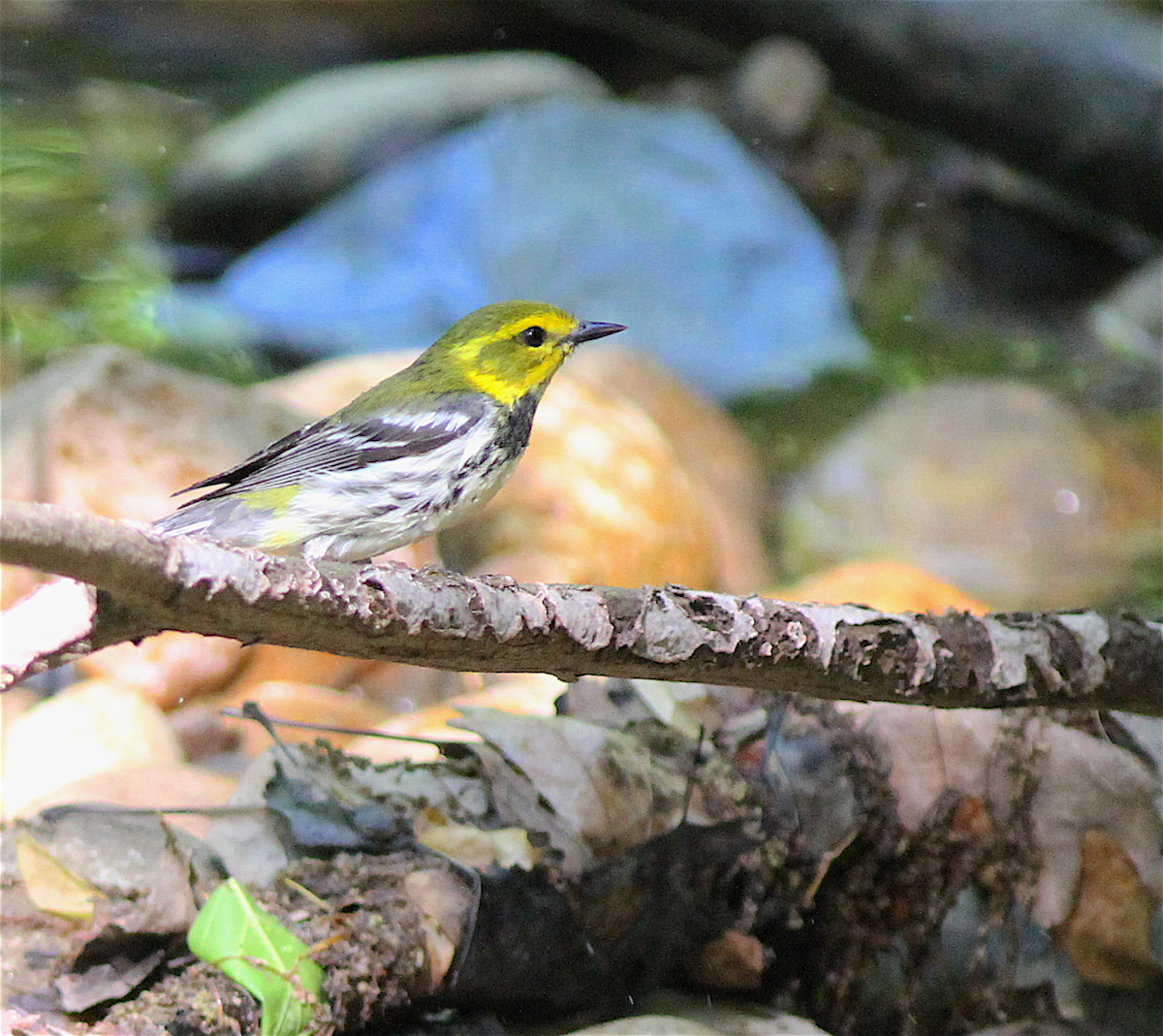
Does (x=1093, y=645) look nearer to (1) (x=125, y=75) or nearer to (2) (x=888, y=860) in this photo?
(2) (x=888, y=860)

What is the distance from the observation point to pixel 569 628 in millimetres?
2629

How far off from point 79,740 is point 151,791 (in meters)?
0.66

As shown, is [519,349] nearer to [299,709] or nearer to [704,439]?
[299,709]

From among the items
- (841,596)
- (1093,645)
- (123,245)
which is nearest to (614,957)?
(1093,645)

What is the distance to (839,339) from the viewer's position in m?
9.56

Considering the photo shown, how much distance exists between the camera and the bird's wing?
360cm

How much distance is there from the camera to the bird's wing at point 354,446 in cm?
360

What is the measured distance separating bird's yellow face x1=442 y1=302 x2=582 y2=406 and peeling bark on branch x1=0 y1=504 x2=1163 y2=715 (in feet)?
3.90

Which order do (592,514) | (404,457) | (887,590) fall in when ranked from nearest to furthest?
(404,457) < (887,590) < (592,514)

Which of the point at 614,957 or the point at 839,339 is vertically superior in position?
the point at 614,957

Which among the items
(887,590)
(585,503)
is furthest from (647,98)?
(887,590)

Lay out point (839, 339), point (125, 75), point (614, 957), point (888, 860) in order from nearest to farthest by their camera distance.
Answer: point (614, 957) < point (888, 860) < point (839, 339) < point (125, 75)

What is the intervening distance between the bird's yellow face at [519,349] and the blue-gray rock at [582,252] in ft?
17.1

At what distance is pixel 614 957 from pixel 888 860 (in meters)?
0.85
